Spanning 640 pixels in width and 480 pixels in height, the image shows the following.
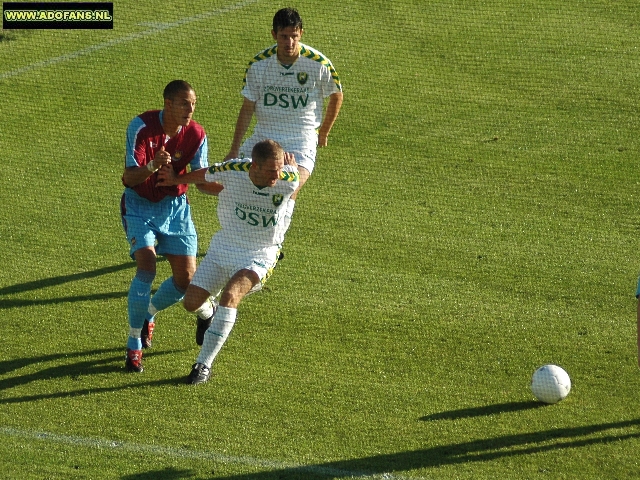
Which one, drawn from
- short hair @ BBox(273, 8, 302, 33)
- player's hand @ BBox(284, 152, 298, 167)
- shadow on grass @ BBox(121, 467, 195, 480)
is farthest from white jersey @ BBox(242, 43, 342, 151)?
shadow on grass @ BBox(121, 467, 195, 480)

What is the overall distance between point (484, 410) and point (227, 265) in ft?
6.59

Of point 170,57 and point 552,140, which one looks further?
point 170,57

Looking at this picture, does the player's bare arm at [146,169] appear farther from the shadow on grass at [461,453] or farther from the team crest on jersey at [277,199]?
the shadow on grass at [461,453]

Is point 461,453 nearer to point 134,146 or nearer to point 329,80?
point 134,146

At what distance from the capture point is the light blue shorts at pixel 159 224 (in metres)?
7.33

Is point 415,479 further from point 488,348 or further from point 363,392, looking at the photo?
point 488,348

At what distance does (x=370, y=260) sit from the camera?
9.39 meters

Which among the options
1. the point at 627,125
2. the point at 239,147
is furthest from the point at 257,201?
the point at 627,125

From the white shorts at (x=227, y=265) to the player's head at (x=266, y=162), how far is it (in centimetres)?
54

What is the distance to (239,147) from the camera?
834 centimetres

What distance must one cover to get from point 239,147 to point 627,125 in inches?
262

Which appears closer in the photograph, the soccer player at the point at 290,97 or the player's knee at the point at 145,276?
the player's knee at the point at 145,276

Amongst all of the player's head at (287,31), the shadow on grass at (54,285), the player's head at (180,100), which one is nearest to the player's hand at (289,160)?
the player's head at (180,100)

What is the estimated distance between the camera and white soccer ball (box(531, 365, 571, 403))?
6848 millimetres
